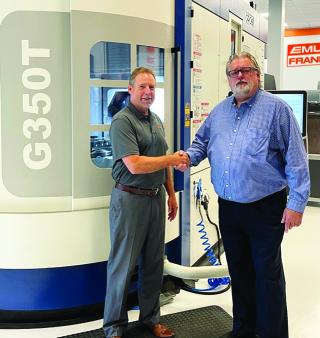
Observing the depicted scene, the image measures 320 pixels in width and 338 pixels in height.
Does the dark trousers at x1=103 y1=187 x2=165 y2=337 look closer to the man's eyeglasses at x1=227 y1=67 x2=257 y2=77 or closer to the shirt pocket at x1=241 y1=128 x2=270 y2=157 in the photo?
the shirt pocket at x1=241 y1=128 x2=270 y2=157

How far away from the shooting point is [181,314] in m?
2.99

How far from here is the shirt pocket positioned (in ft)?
7.27

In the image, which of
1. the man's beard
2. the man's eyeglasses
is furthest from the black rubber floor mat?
the man's eyeglasses

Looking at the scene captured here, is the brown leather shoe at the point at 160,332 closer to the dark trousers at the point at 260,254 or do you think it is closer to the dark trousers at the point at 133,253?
the dark trousers at the point at 133,253

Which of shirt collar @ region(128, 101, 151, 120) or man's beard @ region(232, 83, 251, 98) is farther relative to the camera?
shirt collar @ region(128, 101, 151, 120)

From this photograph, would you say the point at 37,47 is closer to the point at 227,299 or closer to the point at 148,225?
the point at 148,225

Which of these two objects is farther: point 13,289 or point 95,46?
point 13,289

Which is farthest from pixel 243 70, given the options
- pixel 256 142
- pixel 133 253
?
pixel 133 253

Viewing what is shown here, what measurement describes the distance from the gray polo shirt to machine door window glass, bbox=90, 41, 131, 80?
37 centimetres

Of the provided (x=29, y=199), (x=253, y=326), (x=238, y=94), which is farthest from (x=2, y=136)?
(x=253, y=326)

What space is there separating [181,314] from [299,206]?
1.23 metres

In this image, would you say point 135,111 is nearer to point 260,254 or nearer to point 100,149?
point 100,149

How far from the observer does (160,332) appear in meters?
2.67

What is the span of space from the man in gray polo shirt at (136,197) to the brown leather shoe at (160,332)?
0.64ft
